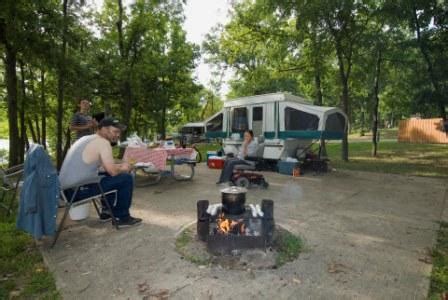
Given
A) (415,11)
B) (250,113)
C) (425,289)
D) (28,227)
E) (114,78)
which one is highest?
(415,11)

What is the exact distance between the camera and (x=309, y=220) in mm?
4223

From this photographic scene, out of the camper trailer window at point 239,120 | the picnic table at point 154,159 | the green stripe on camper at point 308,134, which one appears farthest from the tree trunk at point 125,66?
the green stripe on camper at point 308,134

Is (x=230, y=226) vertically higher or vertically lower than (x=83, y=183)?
lower

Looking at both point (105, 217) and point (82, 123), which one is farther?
point (82, 123)

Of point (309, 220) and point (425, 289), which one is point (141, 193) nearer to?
point (309, 220)

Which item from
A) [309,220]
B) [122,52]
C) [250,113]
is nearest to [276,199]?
[309,220]

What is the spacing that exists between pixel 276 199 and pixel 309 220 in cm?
126

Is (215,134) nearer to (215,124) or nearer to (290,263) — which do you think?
(215,124)

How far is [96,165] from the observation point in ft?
11.6

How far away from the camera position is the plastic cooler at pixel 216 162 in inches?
372

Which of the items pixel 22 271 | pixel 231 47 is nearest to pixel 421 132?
pixel 231 47

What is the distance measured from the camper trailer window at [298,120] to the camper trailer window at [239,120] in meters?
1.44

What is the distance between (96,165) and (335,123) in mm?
6869

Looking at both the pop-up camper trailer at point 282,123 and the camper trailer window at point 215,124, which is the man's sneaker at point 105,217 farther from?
the camper trailer window at point 215,124
